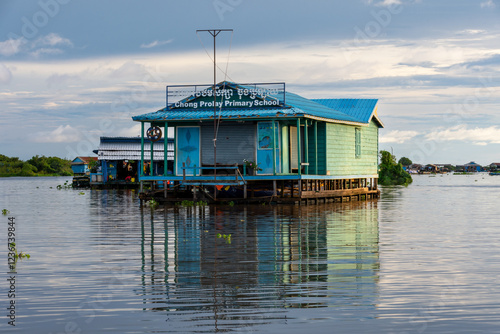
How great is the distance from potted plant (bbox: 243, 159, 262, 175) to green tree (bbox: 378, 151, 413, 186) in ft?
146

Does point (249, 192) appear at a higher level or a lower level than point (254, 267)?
higher

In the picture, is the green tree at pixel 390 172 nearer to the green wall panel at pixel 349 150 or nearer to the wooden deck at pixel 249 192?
the green wall panel at pixel 349 150

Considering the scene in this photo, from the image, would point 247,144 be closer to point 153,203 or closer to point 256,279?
point 153,203

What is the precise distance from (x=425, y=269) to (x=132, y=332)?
22.7 feet

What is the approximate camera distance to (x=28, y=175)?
15638 cm

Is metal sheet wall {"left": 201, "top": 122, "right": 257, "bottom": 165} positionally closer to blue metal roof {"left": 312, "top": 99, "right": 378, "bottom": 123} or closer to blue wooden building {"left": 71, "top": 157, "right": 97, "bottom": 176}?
blue metal roof {"left": 312, "top": 99, "right": 378, "bottom": 123}

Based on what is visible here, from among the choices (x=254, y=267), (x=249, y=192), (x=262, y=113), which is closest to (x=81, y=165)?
(x=249, y=192)

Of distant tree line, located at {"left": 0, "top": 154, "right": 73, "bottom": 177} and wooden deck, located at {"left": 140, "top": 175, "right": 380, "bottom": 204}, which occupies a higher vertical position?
distant tree line, located at {"left": 0, "top": 154, "right": 73, "bottom": 177}

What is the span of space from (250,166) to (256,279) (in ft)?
80.9

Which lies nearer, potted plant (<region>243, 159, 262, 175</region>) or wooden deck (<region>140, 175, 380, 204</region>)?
wooden deck (<region>140, 175, 380, 204</region>)

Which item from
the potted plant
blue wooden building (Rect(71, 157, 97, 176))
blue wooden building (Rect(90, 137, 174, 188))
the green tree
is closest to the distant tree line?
blue wooden building (Rect(71, 157, 97, 176))

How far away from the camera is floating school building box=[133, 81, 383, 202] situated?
3622cm

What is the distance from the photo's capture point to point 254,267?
14.0m

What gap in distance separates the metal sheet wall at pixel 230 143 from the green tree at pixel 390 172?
143 feet
